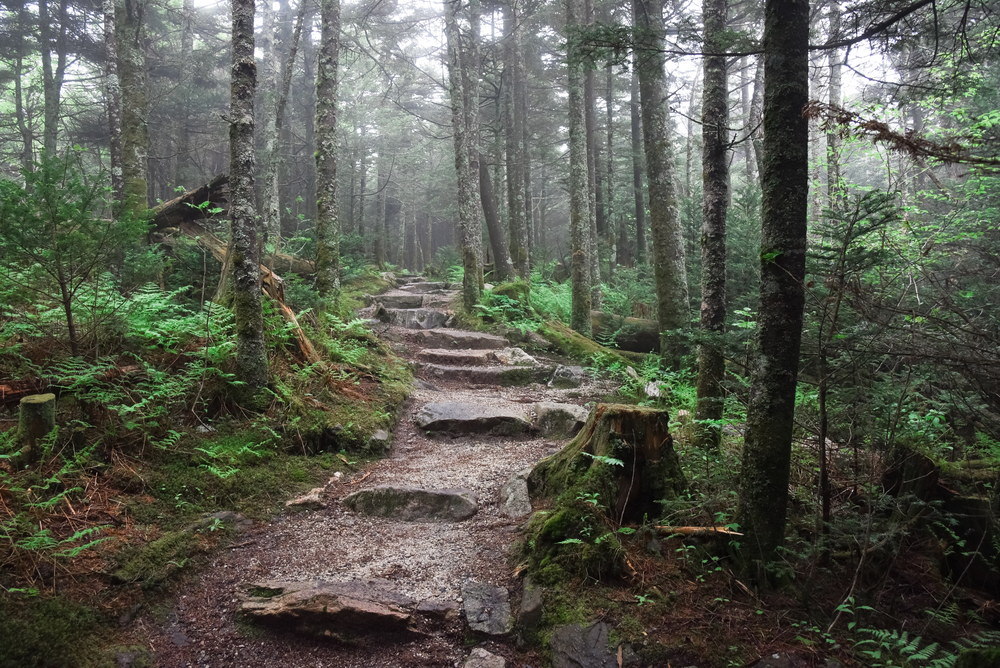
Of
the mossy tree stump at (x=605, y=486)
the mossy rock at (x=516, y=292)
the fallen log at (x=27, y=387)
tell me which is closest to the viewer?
the mossy tree stump at (x=605, y=486)

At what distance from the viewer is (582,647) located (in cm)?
312

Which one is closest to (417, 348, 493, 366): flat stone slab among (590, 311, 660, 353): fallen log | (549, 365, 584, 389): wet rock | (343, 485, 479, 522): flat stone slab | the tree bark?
(549, 365, 584, 389): wet rock

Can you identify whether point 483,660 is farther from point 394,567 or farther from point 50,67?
point 50,67

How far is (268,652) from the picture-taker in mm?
3229

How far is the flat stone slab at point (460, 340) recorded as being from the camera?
36.6 ft

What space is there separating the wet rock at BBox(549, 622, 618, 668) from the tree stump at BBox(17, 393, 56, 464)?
4.26 m

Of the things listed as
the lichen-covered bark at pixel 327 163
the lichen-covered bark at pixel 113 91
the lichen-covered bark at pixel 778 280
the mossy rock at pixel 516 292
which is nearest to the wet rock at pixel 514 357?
the mossy rock at pixel 516 292

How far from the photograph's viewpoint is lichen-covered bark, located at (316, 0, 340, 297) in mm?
10031

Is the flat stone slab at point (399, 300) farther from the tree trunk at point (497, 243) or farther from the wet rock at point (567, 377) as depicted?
the wet rock at point (567, 377)

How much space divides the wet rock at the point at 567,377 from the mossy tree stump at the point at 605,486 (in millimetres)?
4560

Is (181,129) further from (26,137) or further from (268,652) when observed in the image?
(268,652)

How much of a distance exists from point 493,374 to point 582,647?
6563 mm

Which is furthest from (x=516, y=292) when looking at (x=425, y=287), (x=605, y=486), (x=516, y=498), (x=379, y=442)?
(x=605, y=486)

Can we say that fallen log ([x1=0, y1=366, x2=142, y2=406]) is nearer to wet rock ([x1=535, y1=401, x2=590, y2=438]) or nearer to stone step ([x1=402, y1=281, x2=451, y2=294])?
wet rock ([x1=535, y1=401, x2=590, y2=438])
